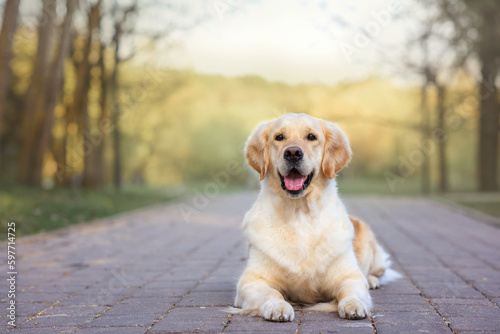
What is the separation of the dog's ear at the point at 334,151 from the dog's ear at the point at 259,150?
44cm

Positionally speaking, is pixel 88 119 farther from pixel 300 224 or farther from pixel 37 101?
pixel 300 224

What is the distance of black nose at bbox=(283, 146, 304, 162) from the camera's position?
161 inches

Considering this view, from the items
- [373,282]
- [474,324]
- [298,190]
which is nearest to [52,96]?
[373,282]

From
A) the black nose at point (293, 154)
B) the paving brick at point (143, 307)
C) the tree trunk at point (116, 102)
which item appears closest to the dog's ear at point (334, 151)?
the black nose at point (293, 154)

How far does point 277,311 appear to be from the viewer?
3.83 m

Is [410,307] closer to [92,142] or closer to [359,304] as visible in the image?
[359,304]

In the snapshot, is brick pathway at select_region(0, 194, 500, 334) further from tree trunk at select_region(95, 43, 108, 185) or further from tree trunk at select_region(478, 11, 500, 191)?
tree trunk at select_region(478, 11, 500, 191)

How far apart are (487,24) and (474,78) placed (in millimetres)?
2246

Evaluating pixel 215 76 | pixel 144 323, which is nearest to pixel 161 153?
pixel 215 76

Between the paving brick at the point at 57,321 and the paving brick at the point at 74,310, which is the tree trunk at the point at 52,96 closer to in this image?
the paving brick at the point at 74,310

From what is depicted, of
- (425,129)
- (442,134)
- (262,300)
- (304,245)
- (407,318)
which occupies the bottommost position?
(407,318)

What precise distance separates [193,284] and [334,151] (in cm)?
195

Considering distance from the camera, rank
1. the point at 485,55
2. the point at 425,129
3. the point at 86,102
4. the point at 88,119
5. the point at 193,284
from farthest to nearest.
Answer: the point at 425,129 → the point at 88,119 → the point at 86,102 → the point at 485,55 → the point at 193,284

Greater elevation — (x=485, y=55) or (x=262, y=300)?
(x=485, y=55)
